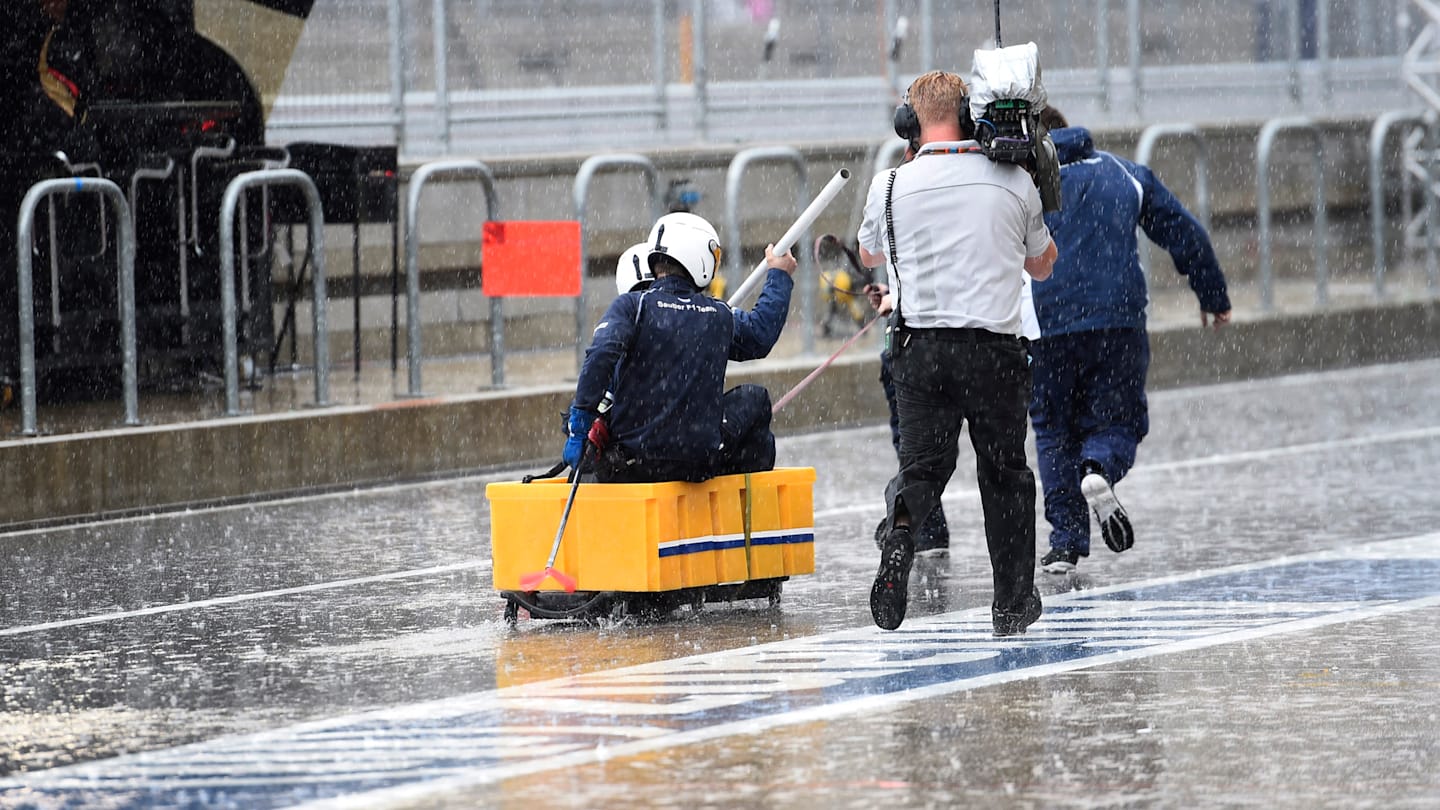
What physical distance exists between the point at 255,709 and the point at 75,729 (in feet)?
1.77

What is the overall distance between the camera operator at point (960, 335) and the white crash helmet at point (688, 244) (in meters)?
0.93

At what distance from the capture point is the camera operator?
27.8ft

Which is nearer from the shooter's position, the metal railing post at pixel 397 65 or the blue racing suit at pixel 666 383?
the blue racing suit at pixel 666 383

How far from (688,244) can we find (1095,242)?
73.8 inches

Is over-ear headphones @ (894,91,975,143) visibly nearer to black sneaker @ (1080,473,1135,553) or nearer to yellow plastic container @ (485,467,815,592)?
yellow plastic container @ (485,467,815,592)

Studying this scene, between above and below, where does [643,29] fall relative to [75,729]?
above

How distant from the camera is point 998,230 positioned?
852cm

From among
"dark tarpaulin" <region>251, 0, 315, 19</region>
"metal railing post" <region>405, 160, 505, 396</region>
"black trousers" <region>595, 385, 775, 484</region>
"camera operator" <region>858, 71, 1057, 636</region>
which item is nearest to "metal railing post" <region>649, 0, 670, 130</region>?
"dark tarpaulin" <region>251, 0, 315, 19</region>

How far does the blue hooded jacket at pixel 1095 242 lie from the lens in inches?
404

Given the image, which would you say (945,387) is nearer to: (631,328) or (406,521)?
(631,328)

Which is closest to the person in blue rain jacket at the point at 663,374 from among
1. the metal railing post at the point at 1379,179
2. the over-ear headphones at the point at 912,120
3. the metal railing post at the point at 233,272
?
the over-ear headphones at the point at 912,120

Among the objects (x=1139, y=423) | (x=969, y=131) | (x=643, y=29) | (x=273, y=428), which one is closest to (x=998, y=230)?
(x=969, y=131)

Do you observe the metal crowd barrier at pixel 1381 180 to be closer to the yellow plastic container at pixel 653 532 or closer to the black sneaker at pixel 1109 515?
the black sneaker at pixel 1109 515

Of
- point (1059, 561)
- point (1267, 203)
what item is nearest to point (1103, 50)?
point (1267, 203)
